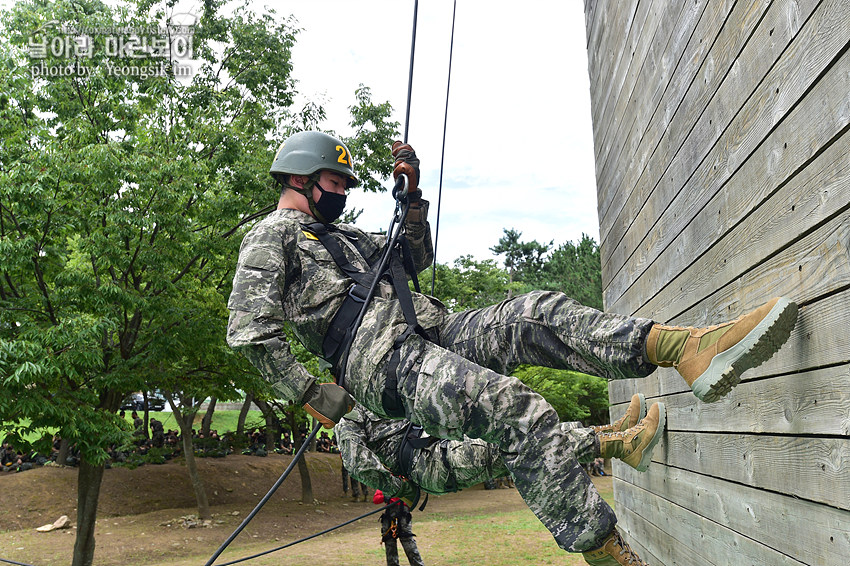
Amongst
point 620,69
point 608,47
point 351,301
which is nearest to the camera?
point 351,301

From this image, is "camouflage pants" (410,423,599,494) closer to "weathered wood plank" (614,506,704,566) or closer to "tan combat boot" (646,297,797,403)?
"weathered wood plank" (614,506,704,566)

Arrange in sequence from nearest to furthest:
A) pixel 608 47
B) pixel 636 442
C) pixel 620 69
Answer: pixel 636 442 < pixel 620 69 < pixel 608 47

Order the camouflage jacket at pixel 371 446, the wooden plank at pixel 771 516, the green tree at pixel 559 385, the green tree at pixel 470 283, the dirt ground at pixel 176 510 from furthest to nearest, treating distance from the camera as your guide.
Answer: the green tree at pixel 470 283
the green tree at pixel 559 385
the dirt ground at pixel 176 510
the camouflage jacket at pixel 371 446
the wooden plank at pixel 771 516

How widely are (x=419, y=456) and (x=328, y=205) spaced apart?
1802mm

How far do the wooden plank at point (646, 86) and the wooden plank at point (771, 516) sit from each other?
2.01 meters

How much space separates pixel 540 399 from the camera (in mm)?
2793

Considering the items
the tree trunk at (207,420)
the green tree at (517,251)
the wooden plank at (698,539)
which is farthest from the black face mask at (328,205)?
the green tree at (517,251)

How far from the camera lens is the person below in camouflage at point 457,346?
245cm

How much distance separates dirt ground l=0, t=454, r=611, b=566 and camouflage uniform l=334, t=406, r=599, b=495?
7590 millimetres

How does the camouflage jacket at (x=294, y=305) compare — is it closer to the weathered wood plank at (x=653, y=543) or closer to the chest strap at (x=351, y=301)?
the chest strap at (x=351, y=301)

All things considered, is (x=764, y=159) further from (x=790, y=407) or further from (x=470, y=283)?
(x=470, y=283)

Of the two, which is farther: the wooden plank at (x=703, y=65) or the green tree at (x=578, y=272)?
the green tree at (x=578, y=272)

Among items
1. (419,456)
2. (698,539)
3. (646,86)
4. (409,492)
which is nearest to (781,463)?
(698,539)

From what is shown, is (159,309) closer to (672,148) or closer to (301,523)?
(672,148)
